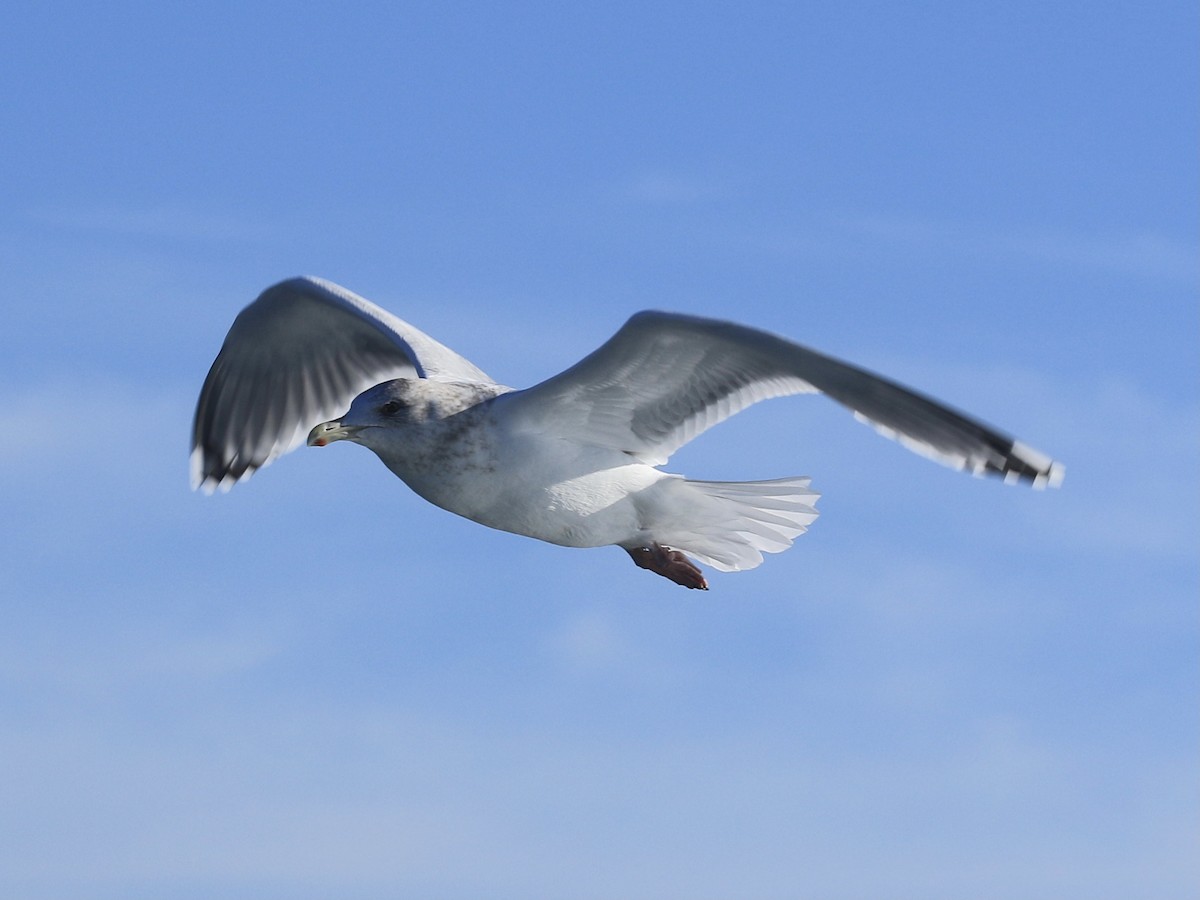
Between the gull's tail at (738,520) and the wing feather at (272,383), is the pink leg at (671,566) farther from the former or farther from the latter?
the wing feather at (272,383)

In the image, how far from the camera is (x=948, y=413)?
573 centimetres

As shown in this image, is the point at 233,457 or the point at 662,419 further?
the point at 233,457

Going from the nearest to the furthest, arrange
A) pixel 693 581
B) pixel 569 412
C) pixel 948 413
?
pixel 948 413 < pixel 569 412 < pixel 693 581

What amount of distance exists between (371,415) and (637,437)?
116cm

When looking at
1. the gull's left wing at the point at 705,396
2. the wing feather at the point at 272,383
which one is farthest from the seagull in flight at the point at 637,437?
the wing feather at the point at 272,383

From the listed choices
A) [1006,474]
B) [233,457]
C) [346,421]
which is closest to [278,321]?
[233,457]

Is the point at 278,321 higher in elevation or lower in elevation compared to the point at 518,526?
higher

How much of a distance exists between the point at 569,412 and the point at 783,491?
1220 mm

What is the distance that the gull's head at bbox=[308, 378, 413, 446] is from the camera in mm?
6629

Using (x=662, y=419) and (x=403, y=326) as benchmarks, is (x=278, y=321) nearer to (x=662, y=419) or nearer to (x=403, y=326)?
(x=403, y=326)

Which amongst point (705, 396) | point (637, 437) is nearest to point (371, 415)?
point (637, 437)

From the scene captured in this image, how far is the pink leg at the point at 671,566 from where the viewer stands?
7.08 m

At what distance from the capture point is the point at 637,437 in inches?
266

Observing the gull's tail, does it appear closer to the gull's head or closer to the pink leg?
the pink leg
